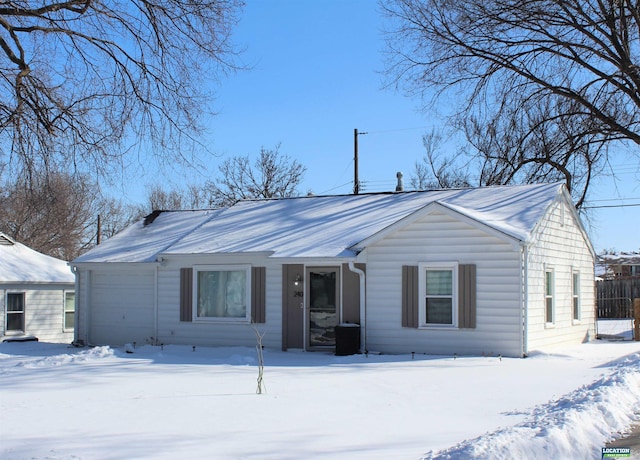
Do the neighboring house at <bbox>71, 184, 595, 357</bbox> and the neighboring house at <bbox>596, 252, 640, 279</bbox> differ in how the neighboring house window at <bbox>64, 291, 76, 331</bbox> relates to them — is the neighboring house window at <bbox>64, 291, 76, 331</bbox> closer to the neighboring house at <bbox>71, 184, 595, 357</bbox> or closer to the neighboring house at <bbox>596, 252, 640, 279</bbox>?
the neighboring house at <bbox>71, 184, 595, 357</bbox>

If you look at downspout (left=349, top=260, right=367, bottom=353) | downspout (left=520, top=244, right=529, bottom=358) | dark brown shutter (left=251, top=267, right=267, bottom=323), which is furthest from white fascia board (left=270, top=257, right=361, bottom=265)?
downspout (left=520, top=244, right=529, bottom=358)

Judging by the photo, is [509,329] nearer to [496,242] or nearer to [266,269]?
[496,242]

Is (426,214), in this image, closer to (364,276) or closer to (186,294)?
(364,276)

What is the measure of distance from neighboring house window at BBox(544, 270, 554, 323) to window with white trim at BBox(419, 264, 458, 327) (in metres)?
2.75

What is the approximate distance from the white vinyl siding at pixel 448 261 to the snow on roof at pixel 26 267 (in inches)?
525

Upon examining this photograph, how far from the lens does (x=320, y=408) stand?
9750 mm

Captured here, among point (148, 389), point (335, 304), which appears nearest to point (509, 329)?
point (335, 304)

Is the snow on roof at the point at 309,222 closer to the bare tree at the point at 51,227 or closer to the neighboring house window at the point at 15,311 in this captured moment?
the neighboring house window at the point at 15,311

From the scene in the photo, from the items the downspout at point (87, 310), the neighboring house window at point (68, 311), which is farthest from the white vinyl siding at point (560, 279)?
the neighboring house window at point (68, 311)

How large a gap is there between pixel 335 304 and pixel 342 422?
9255 mm

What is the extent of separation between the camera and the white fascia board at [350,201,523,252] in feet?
52.5

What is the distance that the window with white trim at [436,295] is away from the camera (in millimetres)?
16844

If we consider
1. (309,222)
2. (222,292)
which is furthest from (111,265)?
(309,222)

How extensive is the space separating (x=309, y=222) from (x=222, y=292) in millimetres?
3147
